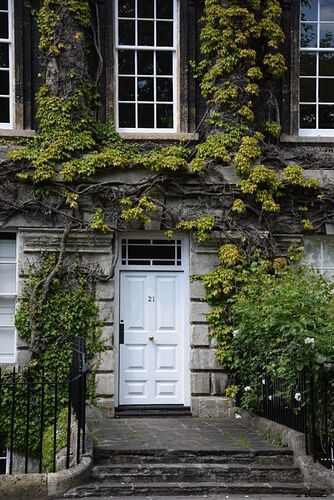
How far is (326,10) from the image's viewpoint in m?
15.3

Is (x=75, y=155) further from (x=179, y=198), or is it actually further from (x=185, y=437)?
(x=185, y=437)

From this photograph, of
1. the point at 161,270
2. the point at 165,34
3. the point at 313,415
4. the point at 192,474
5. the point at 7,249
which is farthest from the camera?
the point at 165,34

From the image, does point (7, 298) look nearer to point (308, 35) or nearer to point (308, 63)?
point (308, 63)

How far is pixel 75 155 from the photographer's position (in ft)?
46.3

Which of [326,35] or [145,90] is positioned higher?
[326,35]

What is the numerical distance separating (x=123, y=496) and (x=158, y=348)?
480 cm

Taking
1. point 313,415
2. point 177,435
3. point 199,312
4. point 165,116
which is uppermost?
point 165,116

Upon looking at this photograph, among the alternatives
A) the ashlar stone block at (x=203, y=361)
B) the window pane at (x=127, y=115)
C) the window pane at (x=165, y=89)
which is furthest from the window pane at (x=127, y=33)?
the ashlar stone block at (x=203, y=361)

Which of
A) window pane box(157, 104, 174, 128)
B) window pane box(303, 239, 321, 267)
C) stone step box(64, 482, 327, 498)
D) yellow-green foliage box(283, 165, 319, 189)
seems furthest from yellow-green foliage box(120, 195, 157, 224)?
stone step box(64, 482, 327, 498)

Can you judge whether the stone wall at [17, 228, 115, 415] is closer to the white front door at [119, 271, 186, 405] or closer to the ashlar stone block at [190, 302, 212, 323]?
the white front door at [119, 271, 186, 405]

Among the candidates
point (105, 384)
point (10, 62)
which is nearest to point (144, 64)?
point (10, 62)

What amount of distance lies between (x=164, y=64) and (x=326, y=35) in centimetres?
303

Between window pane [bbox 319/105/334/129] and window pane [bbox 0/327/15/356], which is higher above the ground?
window pane [bbox 319/105/334/129]

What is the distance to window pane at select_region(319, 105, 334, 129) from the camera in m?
15.2
